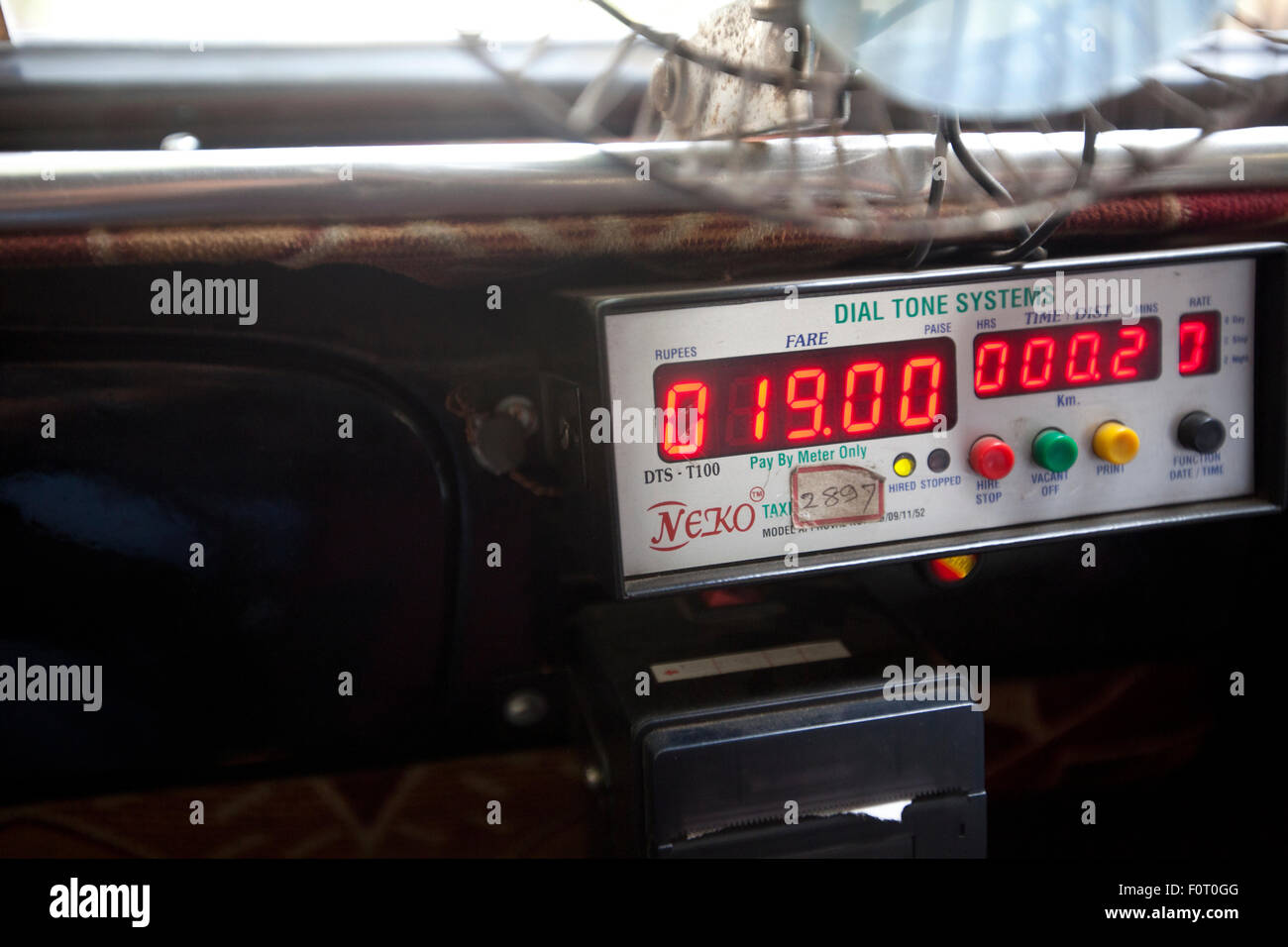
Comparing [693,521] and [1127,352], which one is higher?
[1127,352]

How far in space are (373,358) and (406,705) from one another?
1.09ft

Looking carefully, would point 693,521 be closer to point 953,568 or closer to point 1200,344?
point 953,568

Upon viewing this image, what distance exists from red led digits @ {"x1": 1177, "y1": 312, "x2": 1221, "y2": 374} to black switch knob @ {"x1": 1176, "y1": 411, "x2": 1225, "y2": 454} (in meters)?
0.04

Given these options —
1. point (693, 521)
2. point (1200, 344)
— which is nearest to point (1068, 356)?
point (1200, 344)

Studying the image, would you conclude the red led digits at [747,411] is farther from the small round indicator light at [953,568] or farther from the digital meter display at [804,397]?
the small round indicator light at [953,568]

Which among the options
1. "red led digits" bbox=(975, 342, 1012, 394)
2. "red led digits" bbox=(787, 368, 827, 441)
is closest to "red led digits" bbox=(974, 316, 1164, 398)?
"red led digits" bbox=(975, 342, 1012, 394)

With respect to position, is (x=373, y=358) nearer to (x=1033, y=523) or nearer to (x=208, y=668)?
(x=208, y=668)

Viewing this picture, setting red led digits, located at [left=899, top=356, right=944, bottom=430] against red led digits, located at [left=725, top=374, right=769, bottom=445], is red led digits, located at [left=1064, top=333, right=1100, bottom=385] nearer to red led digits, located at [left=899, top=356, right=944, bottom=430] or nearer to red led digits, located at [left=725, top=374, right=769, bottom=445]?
red led digits, located at [left=899, top=356, right=944, bottom=430]

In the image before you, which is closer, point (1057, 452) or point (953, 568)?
point (1057, 452)

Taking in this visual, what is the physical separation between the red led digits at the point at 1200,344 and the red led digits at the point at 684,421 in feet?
1.35

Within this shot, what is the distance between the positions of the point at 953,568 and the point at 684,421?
0.38 m

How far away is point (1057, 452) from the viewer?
2.38 feet

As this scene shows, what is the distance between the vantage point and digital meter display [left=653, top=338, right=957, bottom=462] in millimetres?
674

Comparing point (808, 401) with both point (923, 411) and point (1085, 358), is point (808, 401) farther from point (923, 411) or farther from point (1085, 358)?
point (1085, 358)
